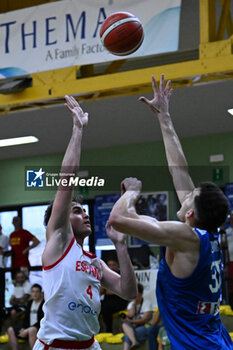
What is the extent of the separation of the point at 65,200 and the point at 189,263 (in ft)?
4.04

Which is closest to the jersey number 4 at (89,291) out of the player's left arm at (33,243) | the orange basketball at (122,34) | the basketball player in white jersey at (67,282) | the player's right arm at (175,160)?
the basketball player in white jersey at (67,282)

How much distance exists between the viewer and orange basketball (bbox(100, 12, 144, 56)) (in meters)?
7.12

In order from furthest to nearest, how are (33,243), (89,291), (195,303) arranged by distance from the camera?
(33,243)
(89,291)
(195,303)

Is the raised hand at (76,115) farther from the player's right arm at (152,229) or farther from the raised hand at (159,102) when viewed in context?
the player's right arm at (152,229)

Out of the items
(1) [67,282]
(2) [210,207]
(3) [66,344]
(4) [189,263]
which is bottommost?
(3) [66,344]

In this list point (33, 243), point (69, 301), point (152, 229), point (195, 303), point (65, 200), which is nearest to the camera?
point (152, 229)

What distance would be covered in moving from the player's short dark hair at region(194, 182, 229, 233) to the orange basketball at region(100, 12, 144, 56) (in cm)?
382

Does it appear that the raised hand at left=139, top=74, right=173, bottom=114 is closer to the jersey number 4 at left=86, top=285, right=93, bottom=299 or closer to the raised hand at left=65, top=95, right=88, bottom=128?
the raised hand at left=65, top=95, right=88, bottom=128

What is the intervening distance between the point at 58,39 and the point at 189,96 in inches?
103

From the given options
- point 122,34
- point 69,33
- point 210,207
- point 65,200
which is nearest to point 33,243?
point 69,33

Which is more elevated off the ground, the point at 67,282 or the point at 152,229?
the point at 152,229

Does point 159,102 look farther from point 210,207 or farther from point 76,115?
point 210,207

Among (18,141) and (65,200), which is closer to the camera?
(65,200)

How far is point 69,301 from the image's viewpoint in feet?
14.9
